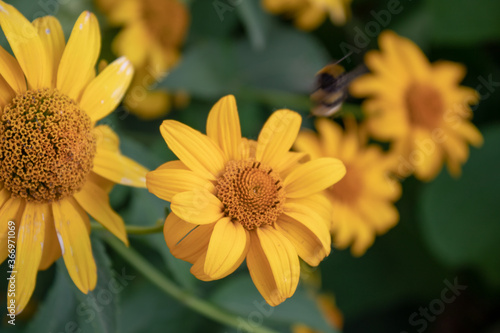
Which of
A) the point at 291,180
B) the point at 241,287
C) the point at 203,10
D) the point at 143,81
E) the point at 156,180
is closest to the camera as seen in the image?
the point at 156,180

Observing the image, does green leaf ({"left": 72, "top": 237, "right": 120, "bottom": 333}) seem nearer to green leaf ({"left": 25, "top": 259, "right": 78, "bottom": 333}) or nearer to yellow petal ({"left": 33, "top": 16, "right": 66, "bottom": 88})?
green leaf ({"left": 25, "top": 259, "right": 78, "bottom": 333})

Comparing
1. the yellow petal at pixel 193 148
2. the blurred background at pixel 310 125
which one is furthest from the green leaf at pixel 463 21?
the yellow petal at pixel 193 148

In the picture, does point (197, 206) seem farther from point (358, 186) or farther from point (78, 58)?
point (358, 186)

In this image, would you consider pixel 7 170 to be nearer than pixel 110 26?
Yes

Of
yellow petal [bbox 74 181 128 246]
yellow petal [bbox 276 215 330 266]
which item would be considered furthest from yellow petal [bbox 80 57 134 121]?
yellow petal [bbox 276 215 330 266]

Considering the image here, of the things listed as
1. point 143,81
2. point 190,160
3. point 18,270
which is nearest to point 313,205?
point 190,160

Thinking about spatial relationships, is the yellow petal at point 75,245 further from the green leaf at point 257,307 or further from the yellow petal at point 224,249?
the green leaf at point 257,307

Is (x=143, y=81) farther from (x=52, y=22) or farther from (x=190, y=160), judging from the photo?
(x=190, y=160)

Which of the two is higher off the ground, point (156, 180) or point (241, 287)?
point (156, 180)
